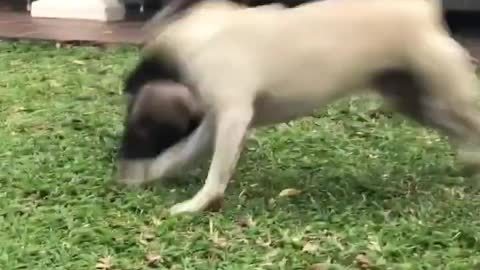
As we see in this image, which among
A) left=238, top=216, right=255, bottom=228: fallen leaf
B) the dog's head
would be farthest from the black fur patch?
left=238, top=216, right=255, bottom=228: fallen leaf

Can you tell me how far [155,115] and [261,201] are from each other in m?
0.30

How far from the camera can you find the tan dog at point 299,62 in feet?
6.63

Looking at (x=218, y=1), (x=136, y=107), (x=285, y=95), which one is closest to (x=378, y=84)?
(x=285, y=95)

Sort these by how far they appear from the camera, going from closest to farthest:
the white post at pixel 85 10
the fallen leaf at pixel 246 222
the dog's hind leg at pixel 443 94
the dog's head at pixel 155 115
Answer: the fallen leaf at pixel 246 222 < the dog's hind leg at pixel 443 94 < the dog's head at pixel 155 115 < the white post at pixel 85 10

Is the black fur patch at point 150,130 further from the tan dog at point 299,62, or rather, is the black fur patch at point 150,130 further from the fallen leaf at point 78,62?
the fallen leaf at point 78,62

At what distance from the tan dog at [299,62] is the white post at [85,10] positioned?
256 centimetres

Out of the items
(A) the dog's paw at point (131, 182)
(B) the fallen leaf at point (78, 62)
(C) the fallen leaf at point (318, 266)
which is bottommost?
(B) the fallen leaf at point (78, 62)

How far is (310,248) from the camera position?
5.98 ft

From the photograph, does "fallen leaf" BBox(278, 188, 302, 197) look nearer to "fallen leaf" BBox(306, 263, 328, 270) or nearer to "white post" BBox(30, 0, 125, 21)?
"fallen leaf" BBox(306, 263, 328, 270)

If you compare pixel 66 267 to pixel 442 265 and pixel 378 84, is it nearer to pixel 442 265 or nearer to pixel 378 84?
pixel 442 265

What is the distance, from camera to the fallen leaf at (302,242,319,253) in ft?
5.95

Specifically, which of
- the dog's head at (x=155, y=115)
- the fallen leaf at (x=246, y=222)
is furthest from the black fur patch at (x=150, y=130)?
the fallen leaf at (x=246, y=222)

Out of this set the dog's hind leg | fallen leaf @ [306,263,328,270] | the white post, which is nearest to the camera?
fallen leaf @ [306,263,328,270]

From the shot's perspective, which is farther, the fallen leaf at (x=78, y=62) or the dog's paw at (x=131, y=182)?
the fallen leaf at (x=78, y=62)
